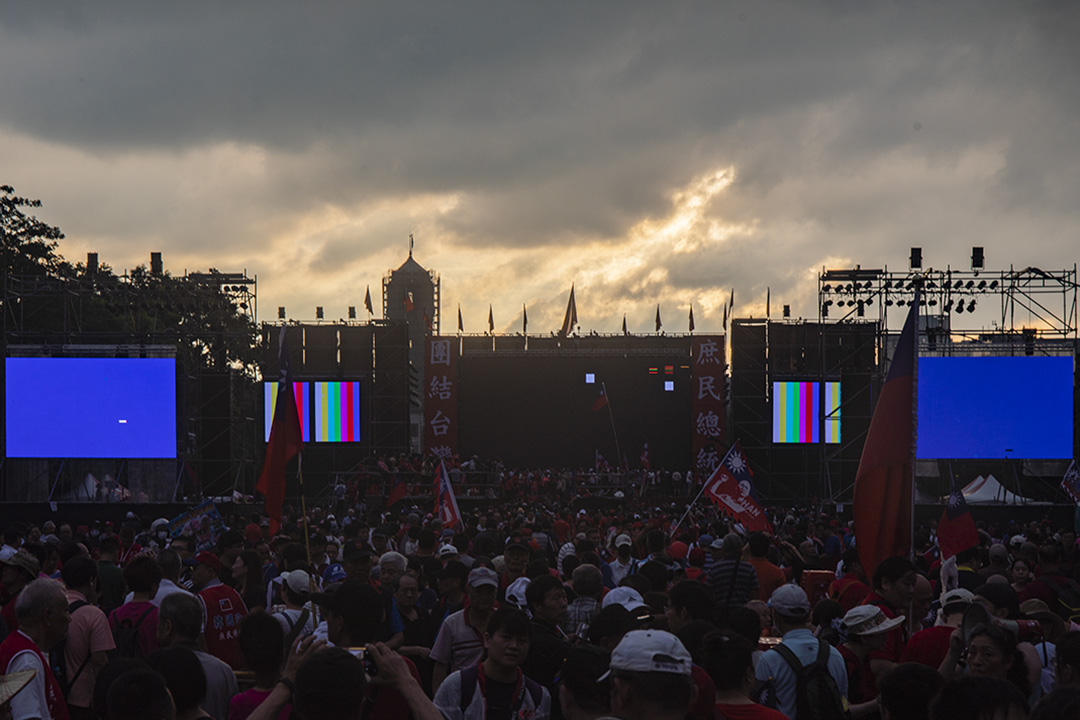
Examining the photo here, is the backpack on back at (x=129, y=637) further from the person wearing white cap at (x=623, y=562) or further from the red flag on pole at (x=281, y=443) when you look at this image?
the person wearing white cap at (x=623, y=562)

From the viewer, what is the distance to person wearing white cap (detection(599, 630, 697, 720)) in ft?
10.7

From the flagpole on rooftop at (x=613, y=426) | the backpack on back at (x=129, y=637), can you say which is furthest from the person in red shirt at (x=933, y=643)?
the flagpole on rooftop at (x=613, y=426)

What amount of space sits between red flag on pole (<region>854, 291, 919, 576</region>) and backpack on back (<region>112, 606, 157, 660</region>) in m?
4.48

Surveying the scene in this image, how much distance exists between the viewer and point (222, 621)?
662 cm

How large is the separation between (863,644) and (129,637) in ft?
13.9

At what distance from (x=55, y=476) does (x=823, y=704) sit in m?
31.7

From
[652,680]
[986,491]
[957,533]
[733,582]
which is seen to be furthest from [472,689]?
[986,491]

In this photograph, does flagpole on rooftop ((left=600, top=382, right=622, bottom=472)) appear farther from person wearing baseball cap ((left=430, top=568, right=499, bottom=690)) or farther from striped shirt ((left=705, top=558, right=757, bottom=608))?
person wearing baseball cap ((left=430, top=568, right=499, bottom=690))

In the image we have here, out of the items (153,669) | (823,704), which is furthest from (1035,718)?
(153,669)

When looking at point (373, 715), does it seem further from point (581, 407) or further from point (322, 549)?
point (581, 407)

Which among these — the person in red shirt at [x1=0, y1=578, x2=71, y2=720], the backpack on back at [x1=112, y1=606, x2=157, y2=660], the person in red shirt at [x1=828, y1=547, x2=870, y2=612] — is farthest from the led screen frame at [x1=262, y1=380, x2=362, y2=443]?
the person in red shirt at [x1=0, y1=578, x2=71, y2=720]

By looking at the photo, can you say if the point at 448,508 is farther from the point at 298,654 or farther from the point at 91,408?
the point at 91,408

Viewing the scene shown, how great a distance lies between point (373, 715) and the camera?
154 inches

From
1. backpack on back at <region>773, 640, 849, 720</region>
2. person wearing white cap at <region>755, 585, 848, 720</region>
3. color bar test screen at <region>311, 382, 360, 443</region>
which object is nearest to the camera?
backpack on back at <region>773, 640, 849, 720</region>
